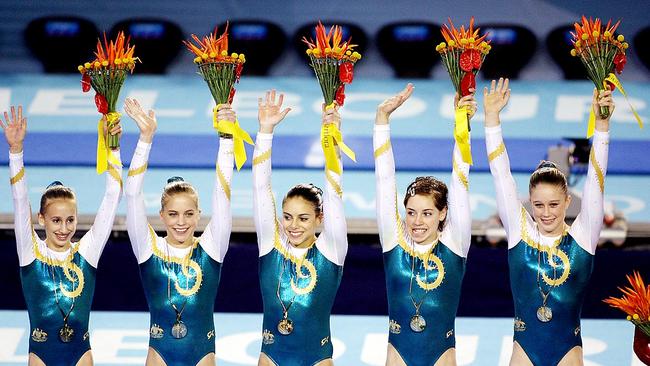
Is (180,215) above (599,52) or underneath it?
underneath

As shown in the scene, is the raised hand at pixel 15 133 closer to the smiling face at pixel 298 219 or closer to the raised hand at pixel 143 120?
the raised hand at pixel 143 120

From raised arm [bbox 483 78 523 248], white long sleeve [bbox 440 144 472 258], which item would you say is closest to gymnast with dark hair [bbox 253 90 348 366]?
white long sleeve [bbox 440 144 472 258]

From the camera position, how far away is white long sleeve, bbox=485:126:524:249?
5.49 meters

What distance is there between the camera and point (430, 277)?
5.52 meters

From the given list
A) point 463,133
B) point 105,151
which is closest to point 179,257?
point 105,151

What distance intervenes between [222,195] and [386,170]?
750mm

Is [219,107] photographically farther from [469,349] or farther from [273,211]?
[469,349]

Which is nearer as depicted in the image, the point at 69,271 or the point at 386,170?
the point at 386,170

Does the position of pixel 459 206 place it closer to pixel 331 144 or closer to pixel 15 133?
pixel 331 144

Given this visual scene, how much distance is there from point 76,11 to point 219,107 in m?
7.32

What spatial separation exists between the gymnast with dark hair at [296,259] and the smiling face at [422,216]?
31 cm

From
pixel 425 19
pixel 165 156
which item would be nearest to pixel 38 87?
pixel 165 156

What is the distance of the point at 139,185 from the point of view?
18.1 feet

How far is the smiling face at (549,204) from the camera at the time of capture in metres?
5.53
